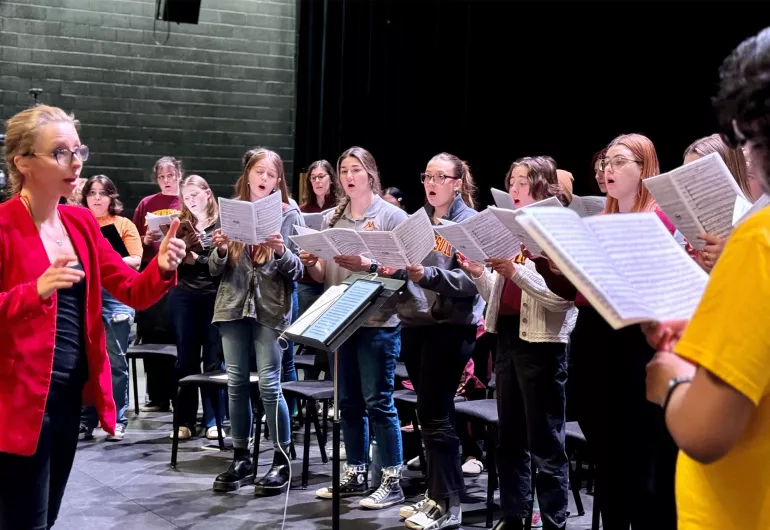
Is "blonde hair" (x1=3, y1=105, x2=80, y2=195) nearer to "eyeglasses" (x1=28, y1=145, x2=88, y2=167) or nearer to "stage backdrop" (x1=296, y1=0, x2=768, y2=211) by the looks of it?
"eyeglasses" (x1=28, y1=145, x2=88, y2=167)

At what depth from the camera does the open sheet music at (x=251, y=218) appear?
367 centimetres

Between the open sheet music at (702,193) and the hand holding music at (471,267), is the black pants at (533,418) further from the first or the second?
the open sheet music at (702,193)

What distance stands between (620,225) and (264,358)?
10.2 ft

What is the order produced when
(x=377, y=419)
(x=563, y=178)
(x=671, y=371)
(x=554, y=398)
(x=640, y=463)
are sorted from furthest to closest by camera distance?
(x=563, y=178)
(x=377, y=419)
(x=554, y=398)
(x=640, y=463)
(x=671, y=371)

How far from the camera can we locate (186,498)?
4.12m

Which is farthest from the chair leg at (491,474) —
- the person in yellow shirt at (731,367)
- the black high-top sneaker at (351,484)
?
the person in yellow shirt at (731,367)

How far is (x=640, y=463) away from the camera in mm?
2729

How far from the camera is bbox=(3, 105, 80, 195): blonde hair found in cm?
229

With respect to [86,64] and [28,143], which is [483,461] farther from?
[86,64]

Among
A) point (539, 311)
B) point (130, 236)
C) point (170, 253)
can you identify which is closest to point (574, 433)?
point (539, 311)

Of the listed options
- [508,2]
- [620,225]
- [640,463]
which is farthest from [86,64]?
[620,225]

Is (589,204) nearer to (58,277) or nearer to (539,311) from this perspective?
(539,311)

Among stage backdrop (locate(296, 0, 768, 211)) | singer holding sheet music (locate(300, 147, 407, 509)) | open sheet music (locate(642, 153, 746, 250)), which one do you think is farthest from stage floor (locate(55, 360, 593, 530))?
stage backdrop (locate(296, 0, 768, 211))

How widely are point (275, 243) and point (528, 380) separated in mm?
1380
